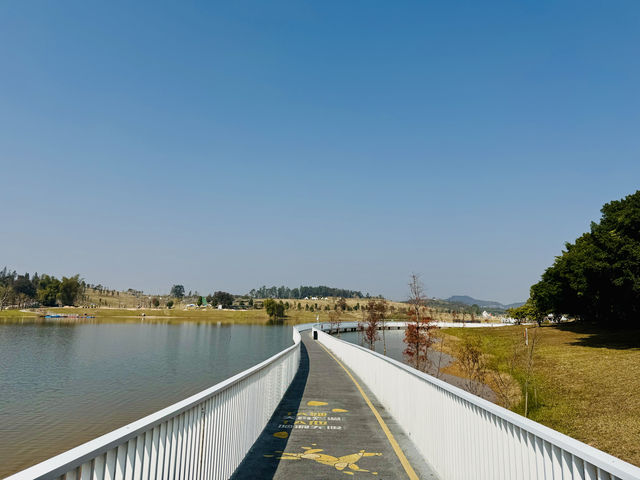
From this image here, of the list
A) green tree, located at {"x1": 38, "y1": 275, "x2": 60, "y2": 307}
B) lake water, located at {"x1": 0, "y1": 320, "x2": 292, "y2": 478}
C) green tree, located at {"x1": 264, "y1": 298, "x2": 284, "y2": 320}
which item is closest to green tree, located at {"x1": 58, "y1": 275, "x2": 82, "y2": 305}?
green tree, located at {"x1": 38, "y1": 275, "x2": 60, "y2": 307}

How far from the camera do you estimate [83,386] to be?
26.8 metres

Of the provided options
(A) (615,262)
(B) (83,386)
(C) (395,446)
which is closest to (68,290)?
(B) (83,386)

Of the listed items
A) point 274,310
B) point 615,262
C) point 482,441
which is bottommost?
point 274,310

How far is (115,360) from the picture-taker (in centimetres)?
3881

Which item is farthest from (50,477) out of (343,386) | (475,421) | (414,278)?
(414,278)

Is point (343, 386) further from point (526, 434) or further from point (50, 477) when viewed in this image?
point (50, 477)

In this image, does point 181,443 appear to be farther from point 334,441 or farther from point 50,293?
point 50,293

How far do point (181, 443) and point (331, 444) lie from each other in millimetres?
4354

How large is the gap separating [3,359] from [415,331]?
121 feet

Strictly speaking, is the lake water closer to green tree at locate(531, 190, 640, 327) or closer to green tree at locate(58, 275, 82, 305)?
green tree at locate(531, 190, 640, 327)

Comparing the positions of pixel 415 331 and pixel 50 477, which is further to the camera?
pixel 415 331

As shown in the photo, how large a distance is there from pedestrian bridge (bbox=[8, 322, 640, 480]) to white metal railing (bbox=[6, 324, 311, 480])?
0.01m

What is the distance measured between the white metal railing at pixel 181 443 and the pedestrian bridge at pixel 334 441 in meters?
0.01

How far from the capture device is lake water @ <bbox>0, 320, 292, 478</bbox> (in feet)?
53.3
